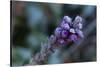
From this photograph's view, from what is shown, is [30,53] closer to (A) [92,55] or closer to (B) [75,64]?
(B) [75,64]

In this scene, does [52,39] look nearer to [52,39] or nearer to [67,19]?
[52,39]

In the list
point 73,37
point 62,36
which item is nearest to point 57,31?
point 62,36

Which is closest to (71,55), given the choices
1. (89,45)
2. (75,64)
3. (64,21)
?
(75,64)

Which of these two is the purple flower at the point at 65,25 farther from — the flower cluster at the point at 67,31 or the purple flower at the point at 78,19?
the purple flower at the point at 78,19

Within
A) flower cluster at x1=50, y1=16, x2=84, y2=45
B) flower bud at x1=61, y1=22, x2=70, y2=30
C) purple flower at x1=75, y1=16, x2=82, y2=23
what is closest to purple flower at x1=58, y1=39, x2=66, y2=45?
flower cluster at x1=50, y1=16, x2=84, y2=45

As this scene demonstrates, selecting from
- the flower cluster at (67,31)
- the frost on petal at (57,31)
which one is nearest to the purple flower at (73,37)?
the flower cluster at (67,31)

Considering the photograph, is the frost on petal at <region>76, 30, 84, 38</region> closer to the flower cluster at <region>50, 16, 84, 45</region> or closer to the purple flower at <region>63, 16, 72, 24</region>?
the flower cluster at <region>50, 16, 84, 45</region>
